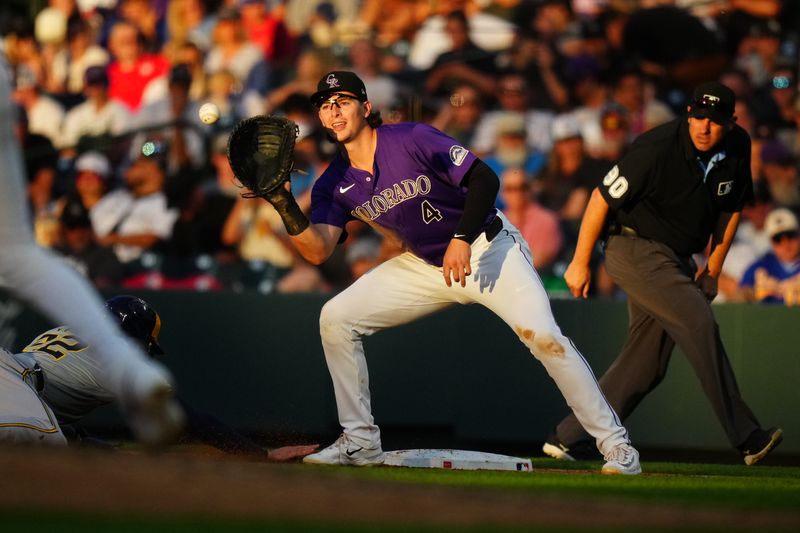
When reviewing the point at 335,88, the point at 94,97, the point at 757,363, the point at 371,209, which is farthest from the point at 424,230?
the point at 94,97

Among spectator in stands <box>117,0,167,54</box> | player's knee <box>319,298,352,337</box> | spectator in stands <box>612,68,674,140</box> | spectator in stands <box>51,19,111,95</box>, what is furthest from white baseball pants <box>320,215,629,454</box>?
spectator in stands <box>51,19,111,95</box>

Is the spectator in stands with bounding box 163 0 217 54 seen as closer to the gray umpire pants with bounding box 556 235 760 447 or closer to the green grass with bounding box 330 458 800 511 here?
the gray umpire pants with bounding box 556 235 760 447

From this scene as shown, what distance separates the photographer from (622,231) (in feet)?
24.5

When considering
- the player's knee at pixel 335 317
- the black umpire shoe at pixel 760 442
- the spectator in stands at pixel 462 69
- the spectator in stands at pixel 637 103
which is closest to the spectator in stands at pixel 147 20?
the spectator in stands at pixel 462 69

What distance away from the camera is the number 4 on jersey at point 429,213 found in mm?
6617

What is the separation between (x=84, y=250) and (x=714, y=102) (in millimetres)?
5962

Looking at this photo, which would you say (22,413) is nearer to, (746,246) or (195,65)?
(746,246)

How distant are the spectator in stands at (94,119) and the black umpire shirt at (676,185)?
610cm

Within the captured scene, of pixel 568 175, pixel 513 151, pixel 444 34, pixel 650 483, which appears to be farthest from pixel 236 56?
pixel 650 483

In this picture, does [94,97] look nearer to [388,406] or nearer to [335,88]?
[388,406]

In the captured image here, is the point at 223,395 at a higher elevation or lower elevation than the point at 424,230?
lower

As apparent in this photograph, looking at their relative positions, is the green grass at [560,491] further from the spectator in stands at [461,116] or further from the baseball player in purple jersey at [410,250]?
the spectator in stands at [461,116]

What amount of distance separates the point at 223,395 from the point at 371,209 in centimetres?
385

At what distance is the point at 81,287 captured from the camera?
467 centimetres
